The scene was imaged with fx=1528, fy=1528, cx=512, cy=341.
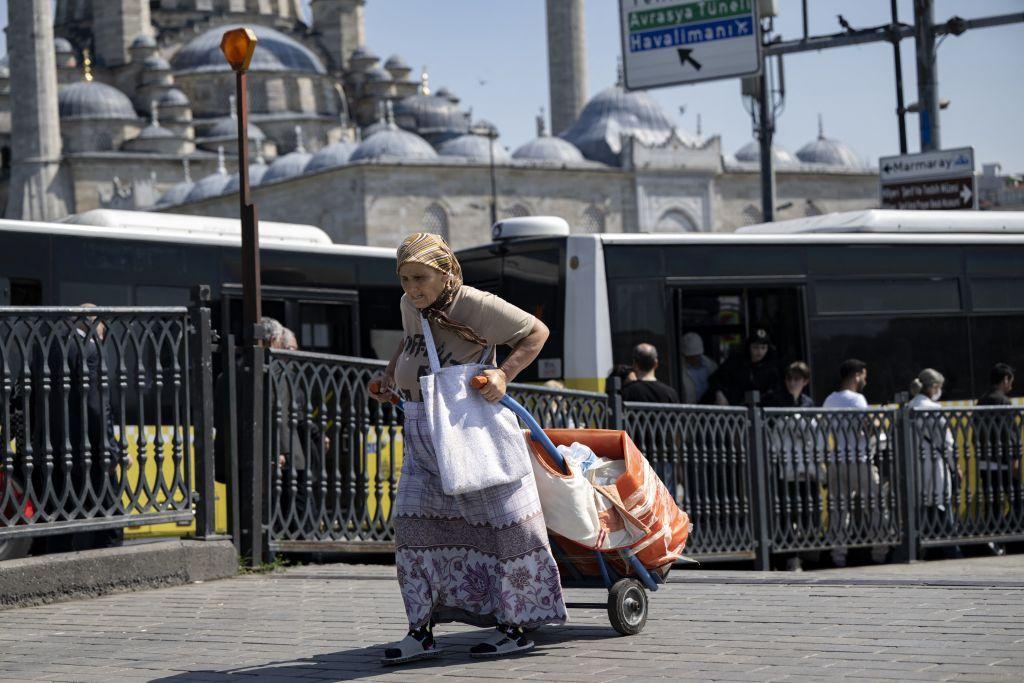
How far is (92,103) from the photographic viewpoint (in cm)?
6712

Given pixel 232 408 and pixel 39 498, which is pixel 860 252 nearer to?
pixel 232 408

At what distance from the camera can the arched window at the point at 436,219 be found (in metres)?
53.0

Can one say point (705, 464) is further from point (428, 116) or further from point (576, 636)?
point (428, 116)

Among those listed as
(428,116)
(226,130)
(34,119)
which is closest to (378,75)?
(428,116)

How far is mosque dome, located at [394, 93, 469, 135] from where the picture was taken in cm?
7350

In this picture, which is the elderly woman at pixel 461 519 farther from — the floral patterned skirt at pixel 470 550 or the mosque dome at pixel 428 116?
the mosque dome at pixel 428 116

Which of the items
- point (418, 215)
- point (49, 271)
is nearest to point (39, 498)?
point (49, 271)

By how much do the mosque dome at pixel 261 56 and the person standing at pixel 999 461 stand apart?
62.2 metres

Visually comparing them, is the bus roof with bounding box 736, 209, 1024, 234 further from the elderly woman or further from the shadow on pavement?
the elderly woman

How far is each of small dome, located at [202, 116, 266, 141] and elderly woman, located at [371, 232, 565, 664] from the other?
63387mm

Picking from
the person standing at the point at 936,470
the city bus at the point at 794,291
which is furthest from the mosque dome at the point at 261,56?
the person standing at the point at 936,470

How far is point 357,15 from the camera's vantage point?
80.2 meters

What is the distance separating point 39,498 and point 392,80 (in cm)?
7194

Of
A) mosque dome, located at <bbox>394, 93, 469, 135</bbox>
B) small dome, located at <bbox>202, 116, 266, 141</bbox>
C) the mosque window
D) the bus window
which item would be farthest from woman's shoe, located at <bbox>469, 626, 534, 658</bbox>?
mosque dome, located at <bbox>394, 93, 469, 135</bbox>
